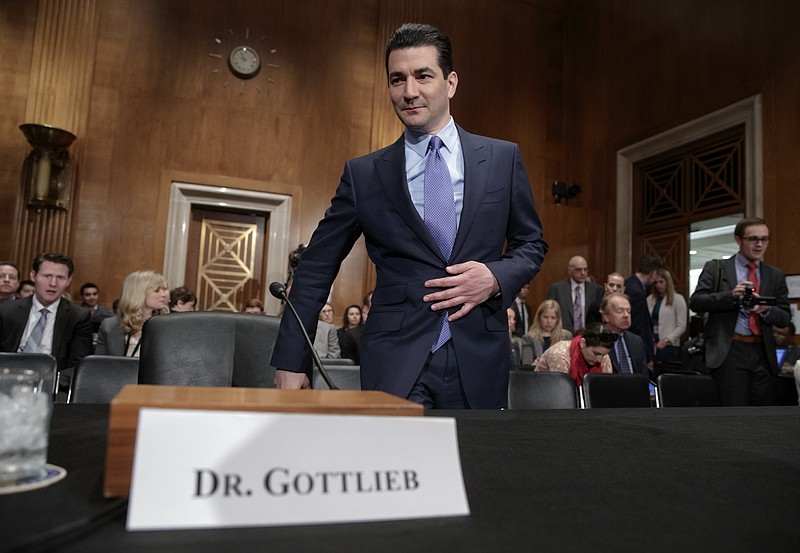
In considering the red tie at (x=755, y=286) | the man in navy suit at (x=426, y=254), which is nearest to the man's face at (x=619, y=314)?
the red tie at (x=755, y=286)

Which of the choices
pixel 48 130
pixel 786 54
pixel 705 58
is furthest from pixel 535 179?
pixel 48 130

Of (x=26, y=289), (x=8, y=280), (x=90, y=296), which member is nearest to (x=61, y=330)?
(x=8, y=280)

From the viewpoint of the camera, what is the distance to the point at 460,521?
505 millimetres

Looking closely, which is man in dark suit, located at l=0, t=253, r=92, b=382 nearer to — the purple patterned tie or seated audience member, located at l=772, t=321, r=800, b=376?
the purple patterned tie

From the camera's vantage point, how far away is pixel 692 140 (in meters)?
6.66

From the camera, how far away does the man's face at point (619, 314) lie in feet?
12.9

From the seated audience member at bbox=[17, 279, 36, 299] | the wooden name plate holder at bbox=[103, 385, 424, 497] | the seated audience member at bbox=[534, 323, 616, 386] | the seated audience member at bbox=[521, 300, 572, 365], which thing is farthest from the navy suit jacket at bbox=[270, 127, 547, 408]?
the seated audience member at bbox=[17, 279, 36, 299]

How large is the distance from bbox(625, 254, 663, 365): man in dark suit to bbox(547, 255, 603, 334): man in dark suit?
19.8 inches

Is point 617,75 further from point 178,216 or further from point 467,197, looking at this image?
point 467,197

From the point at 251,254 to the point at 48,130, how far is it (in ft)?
7.49

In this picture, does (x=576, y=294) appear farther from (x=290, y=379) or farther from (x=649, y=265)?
(x=290, y=379)

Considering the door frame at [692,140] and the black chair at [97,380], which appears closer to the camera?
the black chair at [97,380]

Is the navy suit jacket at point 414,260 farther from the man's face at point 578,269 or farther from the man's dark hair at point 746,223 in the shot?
the man's face at point 578,269

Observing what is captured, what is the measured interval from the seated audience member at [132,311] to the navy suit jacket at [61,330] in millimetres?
228
